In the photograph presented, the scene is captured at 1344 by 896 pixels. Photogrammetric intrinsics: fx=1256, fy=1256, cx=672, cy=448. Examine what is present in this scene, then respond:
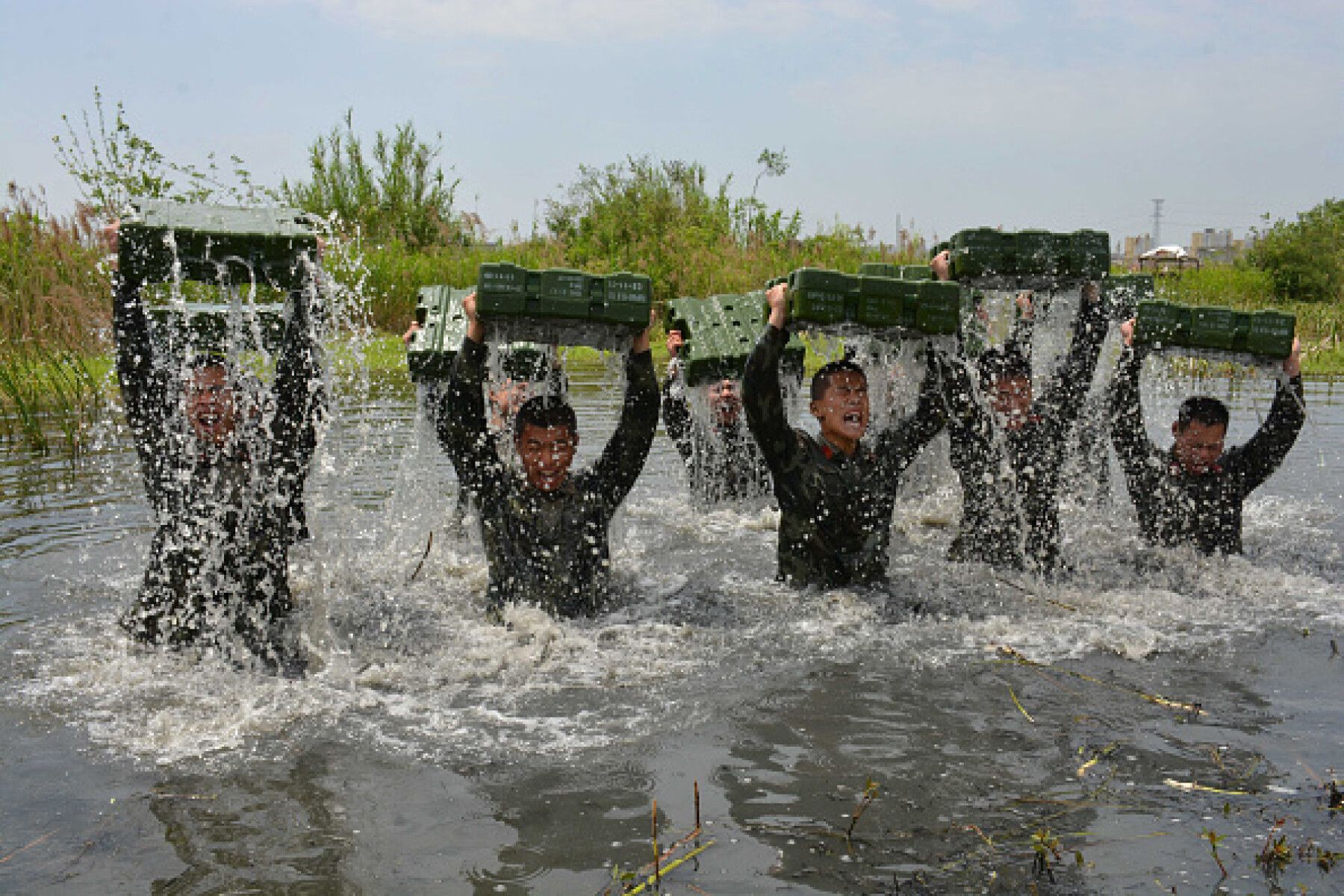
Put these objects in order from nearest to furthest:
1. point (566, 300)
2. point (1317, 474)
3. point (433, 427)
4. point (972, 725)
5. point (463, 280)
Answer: point (972, 725) → point (566, 300) → point (433, 427) → point (1317, 474) → point (463, 280)

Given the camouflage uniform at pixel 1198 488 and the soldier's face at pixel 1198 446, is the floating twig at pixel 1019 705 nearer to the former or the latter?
the camouflage uniform at pixel 1198 488

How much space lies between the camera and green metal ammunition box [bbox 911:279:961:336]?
209 inches

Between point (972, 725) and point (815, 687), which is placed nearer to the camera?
point (972, 725)

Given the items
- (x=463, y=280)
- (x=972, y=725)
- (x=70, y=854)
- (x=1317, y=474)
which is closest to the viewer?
(x=70, y=854)

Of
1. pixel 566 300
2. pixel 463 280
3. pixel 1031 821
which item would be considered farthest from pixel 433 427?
pixel 463 280

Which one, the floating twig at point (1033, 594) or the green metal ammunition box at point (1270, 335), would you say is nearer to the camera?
the floating twig at point (1033, 594)

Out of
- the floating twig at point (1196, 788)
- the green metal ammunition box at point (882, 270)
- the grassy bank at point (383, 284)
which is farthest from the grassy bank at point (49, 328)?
the floating twig at point (1196, 788)

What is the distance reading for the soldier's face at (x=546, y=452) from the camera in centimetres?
566

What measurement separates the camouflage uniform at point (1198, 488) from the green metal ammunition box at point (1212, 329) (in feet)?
2.11

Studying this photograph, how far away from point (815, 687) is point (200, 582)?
260cm

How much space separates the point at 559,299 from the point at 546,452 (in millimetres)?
1027

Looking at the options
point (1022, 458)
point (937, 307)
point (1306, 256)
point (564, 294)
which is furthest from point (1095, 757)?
point (1306, 256)

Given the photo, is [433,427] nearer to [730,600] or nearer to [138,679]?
[730,600]

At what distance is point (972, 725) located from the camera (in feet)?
14.7
